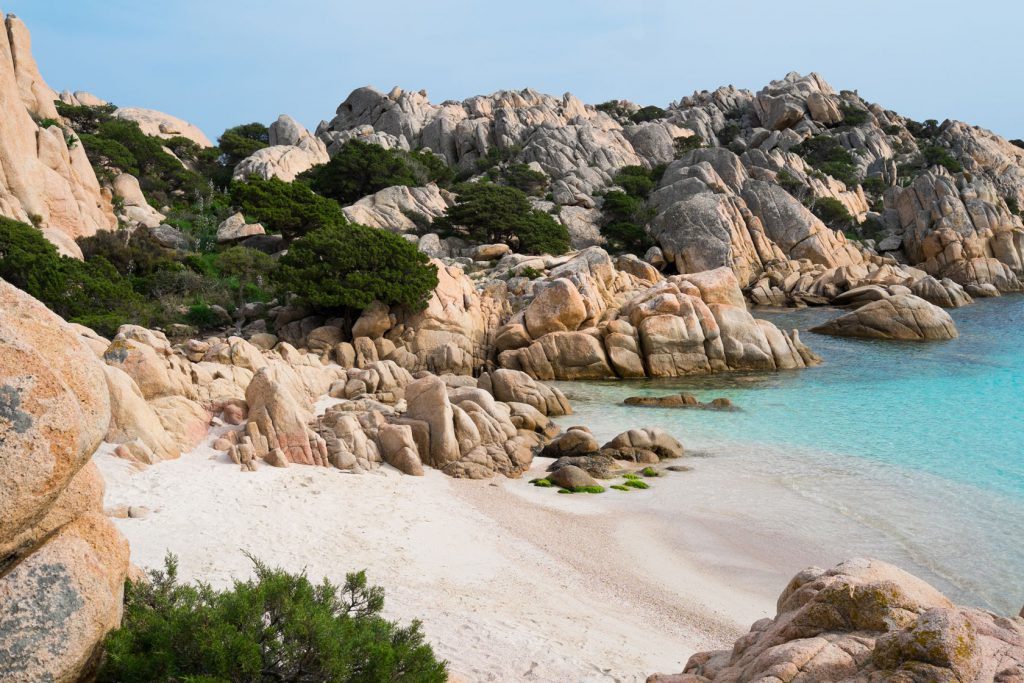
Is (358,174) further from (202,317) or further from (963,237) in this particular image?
(963,237)

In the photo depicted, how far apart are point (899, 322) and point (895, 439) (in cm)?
2248

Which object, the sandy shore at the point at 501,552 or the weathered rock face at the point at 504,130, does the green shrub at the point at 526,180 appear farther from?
the sandy shore at the point at 501,552

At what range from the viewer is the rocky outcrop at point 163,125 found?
80062 millimetres

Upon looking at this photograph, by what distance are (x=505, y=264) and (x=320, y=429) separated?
2800cm

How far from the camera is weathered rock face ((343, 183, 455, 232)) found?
56719 mm

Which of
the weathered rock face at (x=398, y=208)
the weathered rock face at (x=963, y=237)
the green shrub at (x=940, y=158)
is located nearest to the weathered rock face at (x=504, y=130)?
the weathered rock face at (x=398, y=208)

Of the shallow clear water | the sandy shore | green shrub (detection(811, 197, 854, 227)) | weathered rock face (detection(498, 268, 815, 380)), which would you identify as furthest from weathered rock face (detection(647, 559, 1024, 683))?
green shrub (detection(811, 197, 854, 227))

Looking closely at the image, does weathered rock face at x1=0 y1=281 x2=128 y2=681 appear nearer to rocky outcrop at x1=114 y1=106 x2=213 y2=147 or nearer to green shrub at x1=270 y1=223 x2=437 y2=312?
green shrub at x1=270 y1=223 x2=437 y2=312

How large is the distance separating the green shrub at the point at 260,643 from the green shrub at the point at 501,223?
49782 millimetres

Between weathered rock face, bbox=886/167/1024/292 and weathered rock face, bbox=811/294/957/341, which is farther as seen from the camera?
weathered rock face, bbox=886/167/1024/292

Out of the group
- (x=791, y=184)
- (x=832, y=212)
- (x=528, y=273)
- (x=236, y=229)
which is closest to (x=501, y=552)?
(x=528, y=273)

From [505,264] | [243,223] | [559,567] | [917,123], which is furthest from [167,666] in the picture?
[917,123]

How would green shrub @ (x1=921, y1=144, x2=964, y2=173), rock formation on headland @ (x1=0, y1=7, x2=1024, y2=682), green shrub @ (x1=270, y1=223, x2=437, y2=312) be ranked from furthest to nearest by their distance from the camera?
green shrub @ (x1=921, y1=144, x2=964, y2=173) → green shrub @ (x1=270, y1=223, x2=437, y2=312) → rock formation on headland @ (x1=0, y1=7, x2=1024, y2=682)

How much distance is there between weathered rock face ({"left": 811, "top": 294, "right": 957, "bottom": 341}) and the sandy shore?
29923 millimetres
